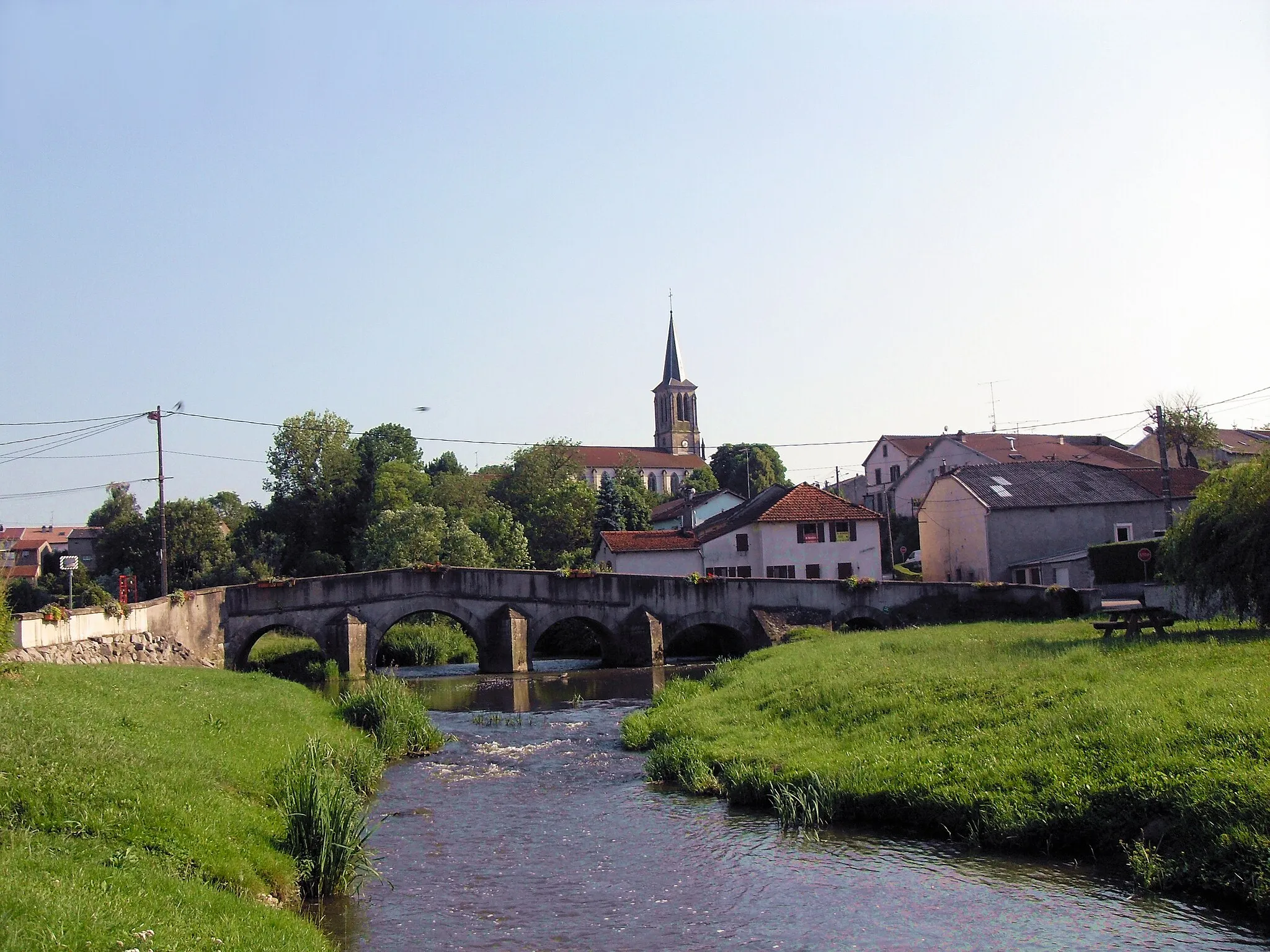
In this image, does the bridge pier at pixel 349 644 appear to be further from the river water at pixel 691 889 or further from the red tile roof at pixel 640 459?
Answer: the red tile roof at pixel 640 459

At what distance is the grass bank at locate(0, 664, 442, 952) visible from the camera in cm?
737

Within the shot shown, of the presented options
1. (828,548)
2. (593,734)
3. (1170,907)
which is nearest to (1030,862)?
(1170,907)

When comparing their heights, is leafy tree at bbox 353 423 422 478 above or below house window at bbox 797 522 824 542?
above

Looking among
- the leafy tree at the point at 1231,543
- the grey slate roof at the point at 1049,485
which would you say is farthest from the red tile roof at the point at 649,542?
the leafy tree at the point at 1231,543

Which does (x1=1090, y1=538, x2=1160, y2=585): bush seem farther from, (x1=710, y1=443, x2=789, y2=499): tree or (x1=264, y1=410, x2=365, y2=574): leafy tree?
(x1=710, y1=443, x2=789, y2=499): tree

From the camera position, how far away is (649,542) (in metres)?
50.4

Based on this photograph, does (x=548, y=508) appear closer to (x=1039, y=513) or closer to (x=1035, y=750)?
(x=1039, y=513)

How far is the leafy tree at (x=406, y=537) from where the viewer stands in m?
56.5

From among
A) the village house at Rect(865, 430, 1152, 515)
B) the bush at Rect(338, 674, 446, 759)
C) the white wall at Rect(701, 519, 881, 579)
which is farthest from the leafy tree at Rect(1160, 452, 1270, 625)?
the village house at Rect(865, 430, 1152, 515)

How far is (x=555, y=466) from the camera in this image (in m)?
78.2

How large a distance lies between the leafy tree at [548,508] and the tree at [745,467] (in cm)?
2516

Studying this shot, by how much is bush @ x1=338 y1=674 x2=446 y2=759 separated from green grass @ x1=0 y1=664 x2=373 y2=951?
3530mm

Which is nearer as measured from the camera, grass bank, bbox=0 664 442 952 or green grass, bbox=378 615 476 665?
grass bank, bbox=0 664 442 952

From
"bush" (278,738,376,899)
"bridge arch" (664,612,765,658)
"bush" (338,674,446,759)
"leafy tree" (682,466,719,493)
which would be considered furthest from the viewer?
"leafy tree" (682,466,719,493)
